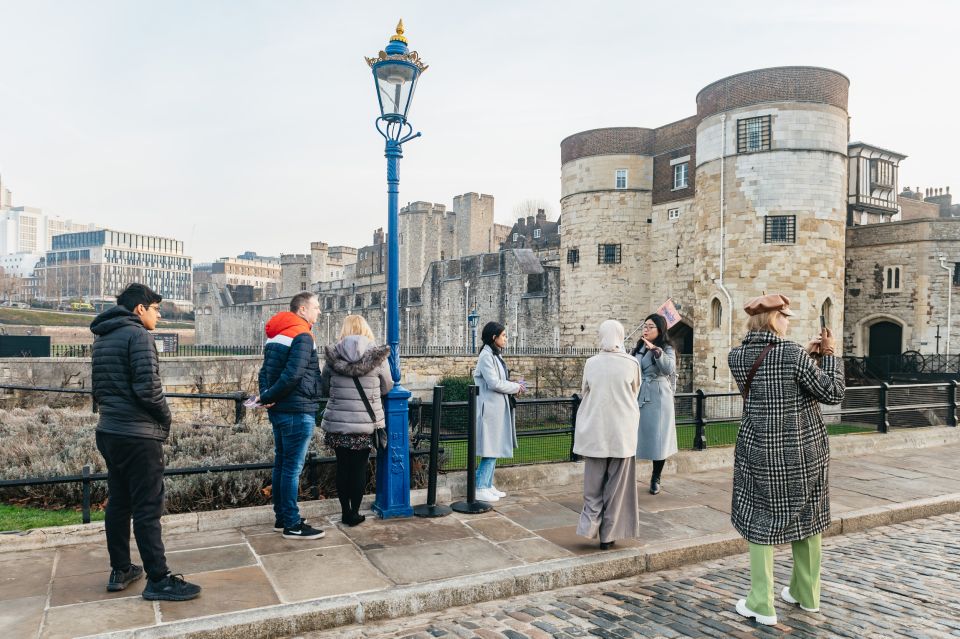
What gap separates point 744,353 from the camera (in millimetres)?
4426

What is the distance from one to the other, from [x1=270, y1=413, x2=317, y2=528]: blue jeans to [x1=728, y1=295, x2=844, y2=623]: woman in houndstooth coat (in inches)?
130

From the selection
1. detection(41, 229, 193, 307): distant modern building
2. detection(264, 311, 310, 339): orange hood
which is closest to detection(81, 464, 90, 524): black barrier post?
detection(264, 311, 310, 339): orange hood

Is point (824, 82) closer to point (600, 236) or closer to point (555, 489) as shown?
point (600, 236)

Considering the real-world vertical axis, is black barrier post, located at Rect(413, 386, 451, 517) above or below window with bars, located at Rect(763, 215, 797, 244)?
below

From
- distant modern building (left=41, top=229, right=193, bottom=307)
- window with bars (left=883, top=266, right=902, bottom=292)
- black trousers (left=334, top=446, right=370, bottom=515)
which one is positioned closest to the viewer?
black trousers (left=334, top=446, right=370, bottom=515)

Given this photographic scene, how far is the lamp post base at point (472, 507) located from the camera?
641cm

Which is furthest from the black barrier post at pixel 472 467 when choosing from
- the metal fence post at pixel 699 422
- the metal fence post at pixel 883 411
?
the metal fence post at pixel 883 411

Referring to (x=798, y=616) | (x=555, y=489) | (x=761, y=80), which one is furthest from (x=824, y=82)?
(x=798, y=616)

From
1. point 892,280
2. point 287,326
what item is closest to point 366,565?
point 287,326

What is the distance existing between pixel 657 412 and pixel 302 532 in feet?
12.3

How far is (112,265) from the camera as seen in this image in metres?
127

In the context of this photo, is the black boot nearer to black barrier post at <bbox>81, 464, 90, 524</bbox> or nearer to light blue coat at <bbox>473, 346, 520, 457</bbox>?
light blue coat at <bbox>473, 346, 520, 457</bbox>

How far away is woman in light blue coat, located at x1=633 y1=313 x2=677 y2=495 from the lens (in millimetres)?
7070

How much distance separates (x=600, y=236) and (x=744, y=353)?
89.2ft
